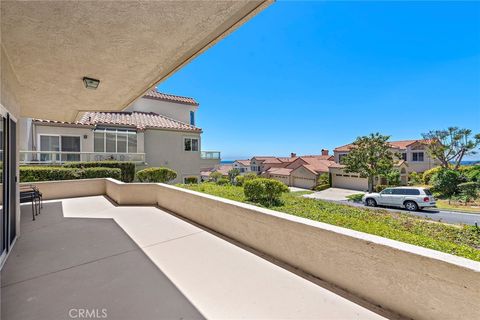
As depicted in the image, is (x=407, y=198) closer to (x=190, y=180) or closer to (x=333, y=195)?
(x=333, y=195)

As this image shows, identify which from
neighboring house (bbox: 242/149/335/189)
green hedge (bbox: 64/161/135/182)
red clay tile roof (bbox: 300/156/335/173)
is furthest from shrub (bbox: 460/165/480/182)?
green hedge (bbox: 64/161/135/182)

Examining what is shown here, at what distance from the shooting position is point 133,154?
14.5 m

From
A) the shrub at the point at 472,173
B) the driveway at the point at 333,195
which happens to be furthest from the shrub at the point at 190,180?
the shrub at the point at 472,173


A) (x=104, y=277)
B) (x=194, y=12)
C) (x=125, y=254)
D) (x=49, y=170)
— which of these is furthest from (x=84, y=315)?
(x=49, y=170)

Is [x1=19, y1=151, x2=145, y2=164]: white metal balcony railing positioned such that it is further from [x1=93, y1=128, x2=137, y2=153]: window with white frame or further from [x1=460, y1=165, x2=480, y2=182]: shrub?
[x1=460, y1=165, x2=480, y2=182]: shrub

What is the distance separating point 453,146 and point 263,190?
118 ft

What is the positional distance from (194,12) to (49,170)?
11018 mm

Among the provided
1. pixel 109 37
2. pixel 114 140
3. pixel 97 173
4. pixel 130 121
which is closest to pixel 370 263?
pixel 109 37

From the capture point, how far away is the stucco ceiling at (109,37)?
99.0 inches

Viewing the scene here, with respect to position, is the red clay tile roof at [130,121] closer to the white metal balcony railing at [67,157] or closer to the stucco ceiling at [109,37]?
the white metal balcony railing at [67,157]

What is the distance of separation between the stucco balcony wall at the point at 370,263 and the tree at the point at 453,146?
36271mm

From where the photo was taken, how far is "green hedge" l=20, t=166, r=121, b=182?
9367 millimetres

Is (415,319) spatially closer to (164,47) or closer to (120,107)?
(164,47)

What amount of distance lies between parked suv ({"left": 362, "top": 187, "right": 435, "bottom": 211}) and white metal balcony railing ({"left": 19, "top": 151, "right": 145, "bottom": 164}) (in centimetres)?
1914
